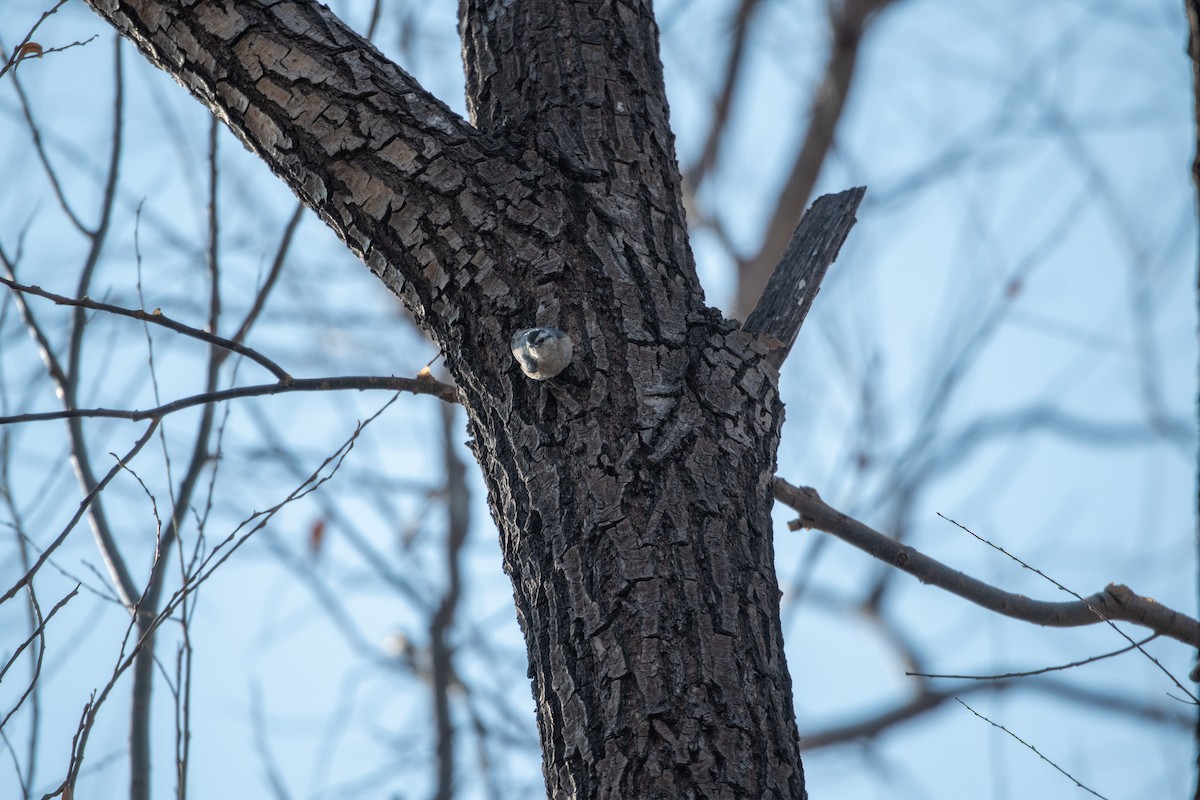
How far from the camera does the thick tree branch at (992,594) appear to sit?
4.94 ft

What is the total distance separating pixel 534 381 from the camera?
48.4 inches

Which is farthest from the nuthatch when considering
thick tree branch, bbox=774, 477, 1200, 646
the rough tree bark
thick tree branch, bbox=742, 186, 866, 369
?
thick tree branch, bbox=774, 477, 1200, 646

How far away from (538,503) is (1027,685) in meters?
5.13

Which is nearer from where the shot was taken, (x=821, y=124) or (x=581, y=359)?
(x=581, y=359)

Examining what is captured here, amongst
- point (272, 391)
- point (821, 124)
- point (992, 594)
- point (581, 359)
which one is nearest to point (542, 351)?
point (581, 359)

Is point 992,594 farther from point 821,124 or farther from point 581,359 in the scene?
point 821,124

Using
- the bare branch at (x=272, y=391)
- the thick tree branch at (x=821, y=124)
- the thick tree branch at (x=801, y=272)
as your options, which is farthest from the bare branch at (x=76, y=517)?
the thick tree branch at (x=821, y=124)

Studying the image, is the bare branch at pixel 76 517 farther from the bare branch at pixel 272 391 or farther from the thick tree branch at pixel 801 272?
the thick tree branch at pixel 801 272

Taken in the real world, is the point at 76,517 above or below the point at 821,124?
below

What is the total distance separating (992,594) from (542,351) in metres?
0.82

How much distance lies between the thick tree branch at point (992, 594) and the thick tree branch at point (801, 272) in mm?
249

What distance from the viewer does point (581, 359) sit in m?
1.23

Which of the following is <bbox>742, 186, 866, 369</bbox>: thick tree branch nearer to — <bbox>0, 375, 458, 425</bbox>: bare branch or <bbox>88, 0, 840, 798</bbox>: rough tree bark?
<bbox>88, 0, 840, 798</bbox>: rough tree bark

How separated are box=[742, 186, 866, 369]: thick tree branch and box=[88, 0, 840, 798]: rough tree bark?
6 cm
